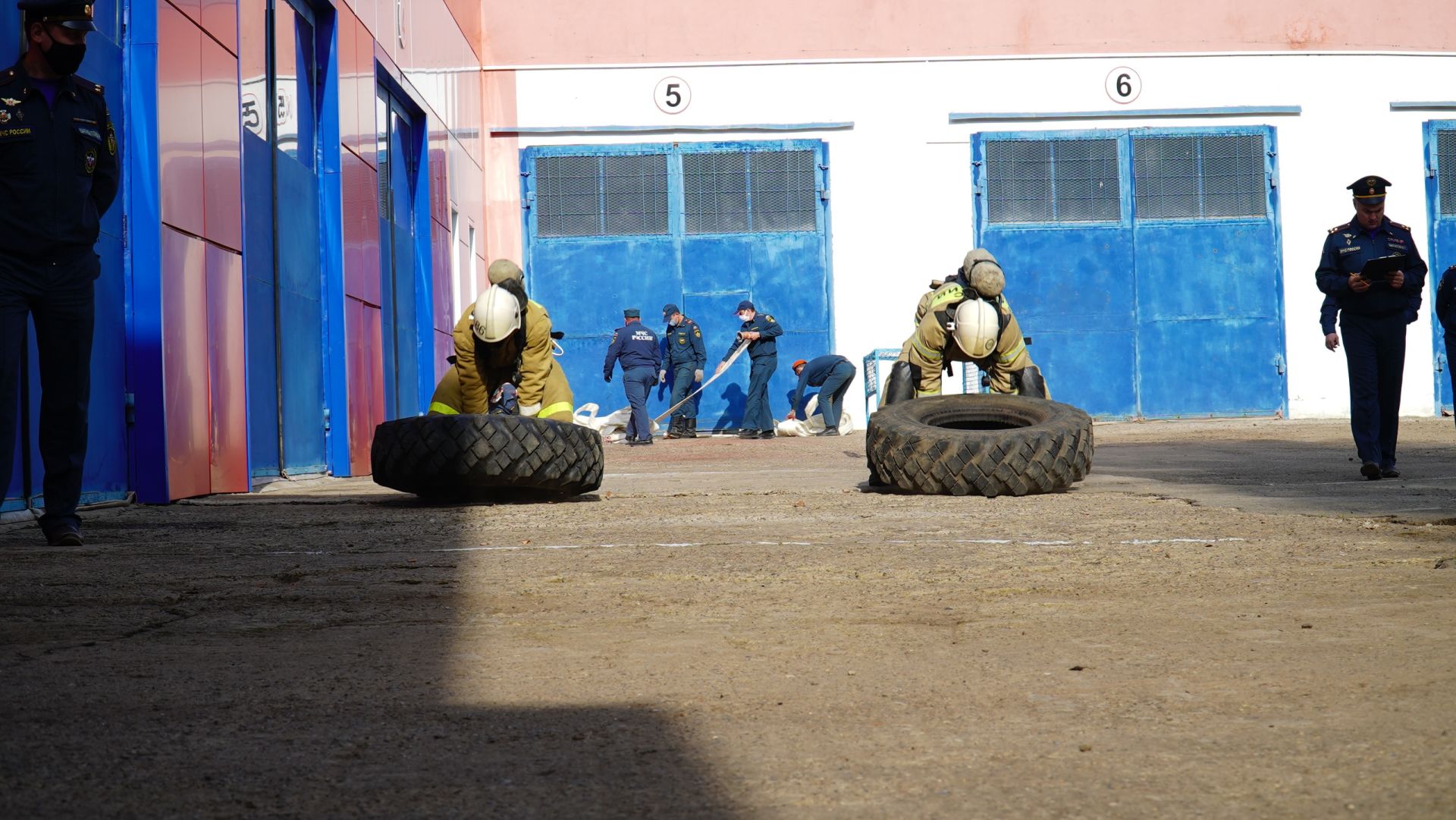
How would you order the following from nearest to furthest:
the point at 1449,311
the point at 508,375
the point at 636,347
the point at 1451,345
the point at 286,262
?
the point at 508,375 → the point at 1451,345 → the point at 1449,311 → the point at 286,262 → the point at 636,347

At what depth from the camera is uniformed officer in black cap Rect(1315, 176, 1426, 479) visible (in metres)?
9.42

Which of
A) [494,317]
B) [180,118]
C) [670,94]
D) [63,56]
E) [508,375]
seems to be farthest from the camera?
[670,94]

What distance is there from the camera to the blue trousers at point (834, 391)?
70.4 feet

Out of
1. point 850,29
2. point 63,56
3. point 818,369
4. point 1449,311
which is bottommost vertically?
point 1449,311

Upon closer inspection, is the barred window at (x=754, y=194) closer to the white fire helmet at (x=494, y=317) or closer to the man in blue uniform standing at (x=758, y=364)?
the man in blue uniform standing at (x=758, y=364)

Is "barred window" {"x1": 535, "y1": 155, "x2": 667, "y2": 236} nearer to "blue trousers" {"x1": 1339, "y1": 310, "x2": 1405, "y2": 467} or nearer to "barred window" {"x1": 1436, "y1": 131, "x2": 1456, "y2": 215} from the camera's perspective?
"barred window" {"x1": 1436, "y1": 131, "x2": 1456, "y2": 215}

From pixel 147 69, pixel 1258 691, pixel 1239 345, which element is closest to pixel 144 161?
pixel 147 69

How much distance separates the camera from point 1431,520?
627 cm

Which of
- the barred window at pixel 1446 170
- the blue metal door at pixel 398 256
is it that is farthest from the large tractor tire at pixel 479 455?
the barred window at pixel 1446 170

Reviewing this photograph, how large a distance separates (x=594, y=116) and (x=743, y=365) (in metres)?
4.15

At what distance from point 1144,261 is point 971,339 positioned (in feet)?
46.2

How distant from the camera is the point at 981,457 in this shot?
26.1 ft

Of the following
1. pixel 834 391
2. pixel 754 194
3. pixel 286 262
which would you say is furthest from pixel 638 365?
pixel 286 262

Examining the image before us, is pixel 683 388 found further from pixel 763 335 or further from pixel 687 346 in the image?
pixel 763 335
